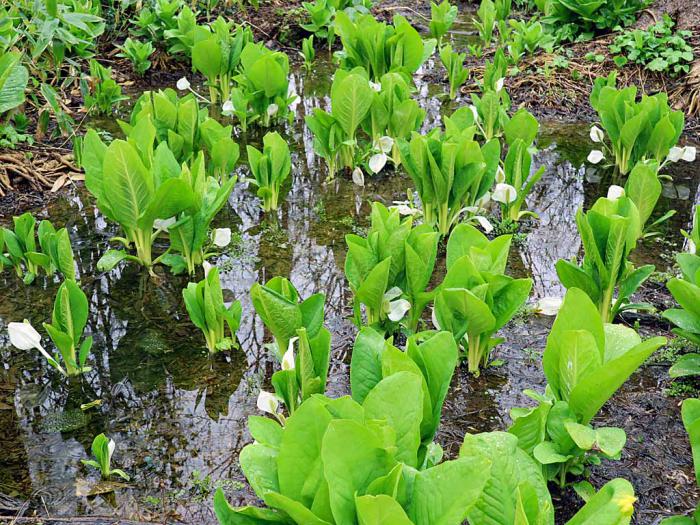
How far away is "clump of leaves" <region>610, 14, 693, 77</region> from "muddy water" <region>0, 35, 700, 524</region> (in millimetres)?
1827

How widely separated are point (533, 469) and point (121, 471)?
4.26 ft

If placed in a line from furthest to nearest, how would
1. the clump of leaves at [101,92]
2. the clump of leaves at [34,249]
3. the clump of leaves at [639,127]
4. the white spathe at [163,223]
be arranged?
the clump of leaves at [101,92] < the clump of leaves at [639,127] < the white spathe at [163,223] < the clump of leaves at [34,249]

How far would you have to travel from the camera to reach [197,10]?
782 centimetres

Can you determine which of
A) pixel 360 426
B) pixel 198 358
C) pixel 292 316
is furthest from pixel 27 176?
pixel 360 426

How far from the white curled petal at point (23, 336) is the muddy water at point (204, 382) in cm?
15

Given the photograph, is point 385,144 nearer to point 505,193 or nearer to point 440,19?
point 505,193

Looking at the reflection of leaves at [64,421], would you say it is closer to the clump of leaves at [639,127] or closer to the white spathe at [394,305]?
the white spathe at [394,305]

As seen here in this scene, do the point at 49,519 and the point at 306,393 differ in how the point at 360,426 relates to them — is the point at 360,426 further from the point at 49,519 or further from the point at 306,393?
the point at 49,519

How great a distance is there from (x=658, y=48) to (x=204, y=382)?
190 inches

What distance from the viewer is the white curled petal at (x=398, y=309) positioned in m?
2.92

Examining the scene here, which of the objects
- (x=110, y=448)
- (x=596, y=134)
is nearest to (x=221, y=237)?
(x=110, y=448)

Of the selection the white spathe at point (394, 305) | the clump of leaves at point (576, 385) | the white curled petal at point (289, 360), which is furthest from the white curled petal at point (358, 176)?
the clump of leaves at point (576, 385)

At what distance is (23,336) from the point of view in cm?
285

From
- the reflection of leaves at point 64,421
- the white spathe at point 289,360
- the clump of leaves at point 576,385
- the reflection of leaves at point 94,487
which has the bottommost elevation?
the reflection of leaves at point 64,421
